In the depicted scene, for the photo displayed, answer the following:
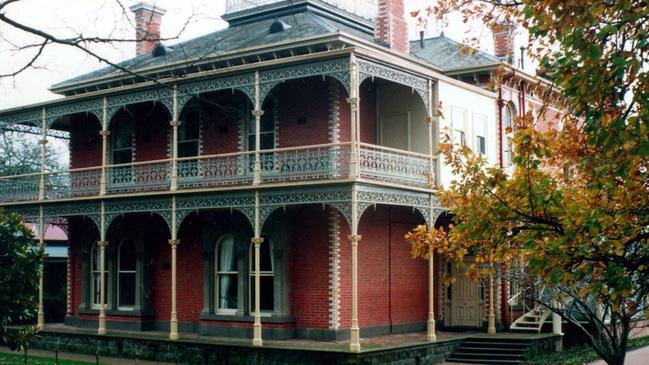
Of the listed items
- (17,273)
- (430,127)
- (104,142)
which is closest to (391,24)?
(430,127)

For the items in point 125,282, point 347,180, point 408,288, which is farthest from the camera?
point 125,282

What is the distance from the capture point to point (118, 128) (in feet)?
89.3

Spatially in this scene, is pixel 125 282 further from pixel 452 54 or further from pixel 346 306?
pixel 452 54

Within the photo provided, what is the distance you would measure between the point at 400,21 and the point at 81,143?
11091 mm

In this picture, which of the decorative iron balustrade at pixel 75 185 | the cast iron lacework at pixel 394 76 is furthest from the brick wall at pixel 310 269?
the decorative iron balustrade at pixel 75 185

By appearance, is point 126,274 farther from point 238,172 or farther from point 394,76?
point 394,76

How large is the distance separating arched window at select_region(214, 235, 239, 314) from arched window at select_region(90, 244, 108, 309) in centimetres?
474

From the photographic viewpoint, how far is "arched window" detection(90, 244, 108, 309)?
87.7 feet

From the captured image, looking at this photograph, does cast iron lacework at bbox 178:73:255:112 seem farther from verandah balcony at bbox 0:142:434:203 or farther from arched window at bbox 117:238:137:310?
arched window at bbox 117:238:137:310

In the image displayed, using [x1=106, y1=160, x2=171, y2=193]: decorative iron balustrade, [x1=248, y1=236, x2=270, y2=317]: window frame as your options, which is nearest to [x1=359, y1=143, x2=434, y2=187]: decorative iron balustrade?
[x1=248, y1=236, x2=270, y2=317]: window frame

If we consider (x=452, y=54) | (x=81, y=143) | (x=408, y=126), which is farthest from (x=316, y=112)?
(x=81, y=143)

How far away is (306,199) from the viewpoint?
20.2 m

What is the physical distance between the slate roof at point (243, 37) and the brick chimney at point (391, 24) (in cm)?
73

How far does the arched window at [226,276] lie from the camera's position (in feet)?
76.8
